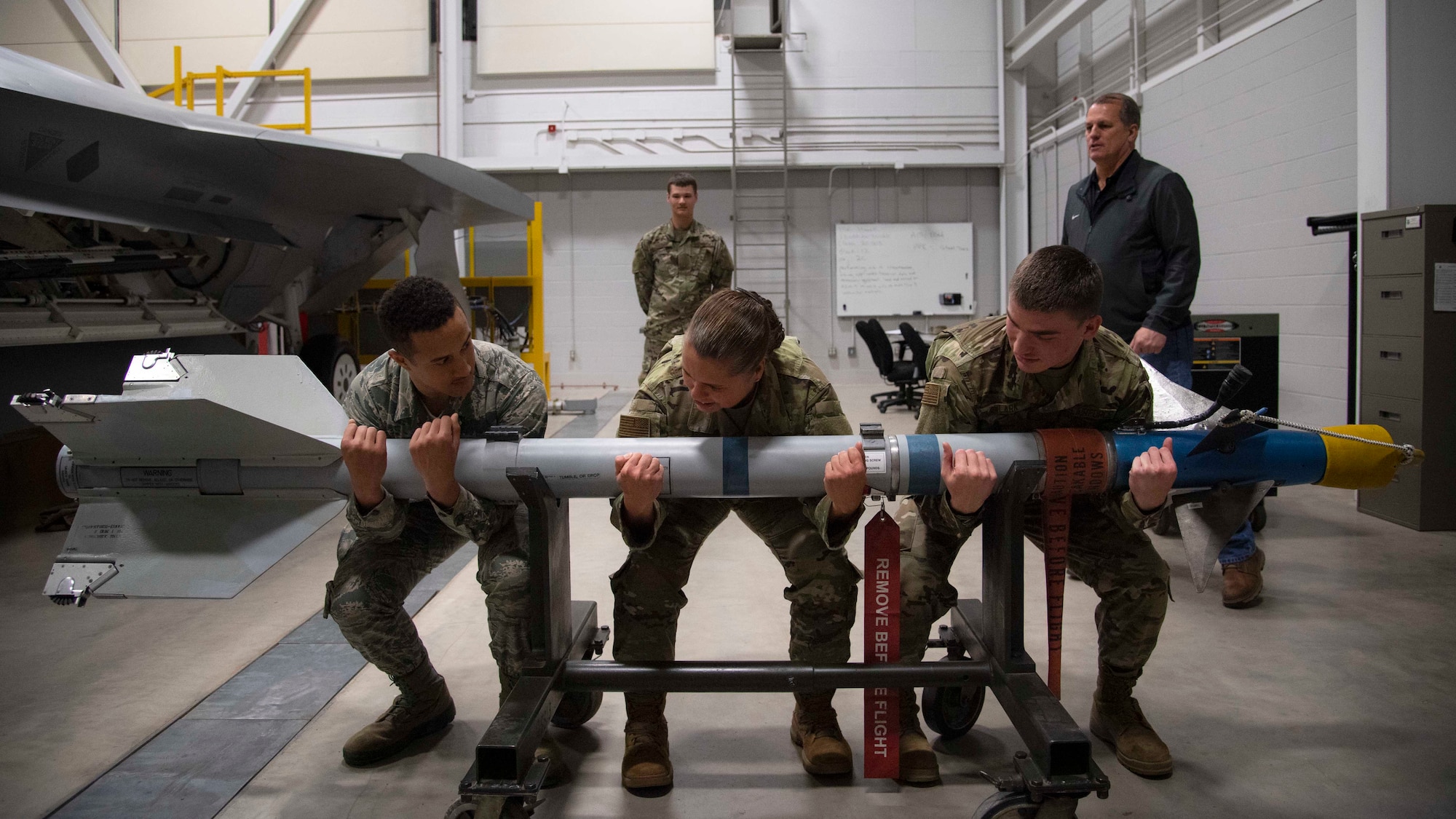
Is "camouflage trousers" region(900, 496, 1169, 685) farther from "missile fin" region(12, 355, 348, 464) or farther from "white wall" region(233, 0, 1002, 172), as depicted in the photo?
"white wall" region(233, 0, 1002, 172)

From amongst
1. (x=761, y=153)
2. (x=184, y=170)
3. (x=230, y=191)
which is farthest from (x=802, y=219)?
(x=184, y=170)

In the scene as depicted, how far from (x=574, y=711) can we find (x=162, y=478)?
936mm

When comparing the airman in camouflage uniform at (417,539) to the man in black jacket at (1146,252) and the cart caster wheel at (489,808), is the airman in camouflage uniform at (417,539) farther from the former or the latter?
the man in black jacket at (1146,252)

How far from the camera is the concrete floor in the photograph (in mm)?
1524

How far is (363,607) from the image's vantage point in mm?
1620

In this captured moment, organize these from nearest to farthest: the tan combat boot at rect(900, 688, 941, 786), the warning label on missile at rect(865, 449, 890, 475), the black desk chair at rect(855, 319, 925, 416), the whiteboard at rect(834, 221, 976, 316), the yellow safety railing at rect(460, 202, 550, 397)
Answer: the warning label on missile at rect(865, 449, 890, 475) < the tan combat boot at rect(900, 688, 941, 786) < the black desk chair at rect(855, 319, 925, 416) < the yellow safety railing at rect(460, 202, 550, 397) < the whiteboard at rect(834, 221, 976, 316)

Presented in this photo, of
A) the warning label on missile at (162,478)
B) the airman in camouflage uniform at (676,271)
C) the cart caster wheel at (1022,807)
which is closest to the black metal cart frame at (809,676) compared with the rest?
the cart caster wheel at (1022,807)

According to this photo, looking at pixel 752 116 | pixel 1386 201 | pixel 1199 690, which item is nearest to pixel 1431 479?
pixel 1386 201

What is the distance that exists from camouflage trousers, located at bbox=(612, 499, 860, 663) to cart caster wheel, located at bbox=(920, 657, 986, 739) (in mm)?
244

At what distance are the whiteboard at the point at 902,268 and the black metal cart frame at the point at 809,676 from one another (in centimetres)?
773

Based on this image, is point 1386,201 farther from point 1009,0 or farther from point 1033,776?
point 1009,0

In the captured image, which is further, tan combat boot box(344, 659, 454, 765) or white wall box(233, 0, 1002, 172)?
white wall box(233, 0, 1002, 172)

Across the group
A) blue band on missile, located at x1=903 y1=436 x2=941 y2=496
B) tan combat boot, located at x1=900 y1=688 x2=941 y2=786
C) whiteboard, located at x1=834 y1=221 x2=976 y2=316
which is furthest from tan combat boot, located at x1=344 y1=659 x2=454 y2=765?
whiteboard, located at x1=834 y1=221 x2=976 y2=316

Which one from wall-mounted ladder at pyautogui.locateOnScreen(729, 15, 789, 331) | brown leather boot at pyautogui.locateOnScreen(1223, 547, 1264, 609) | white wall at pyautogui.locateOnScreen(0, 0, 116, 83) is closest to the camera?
brown leather boot at pyautogui.locateOnScreen(1223, 547, 1264, 609)
